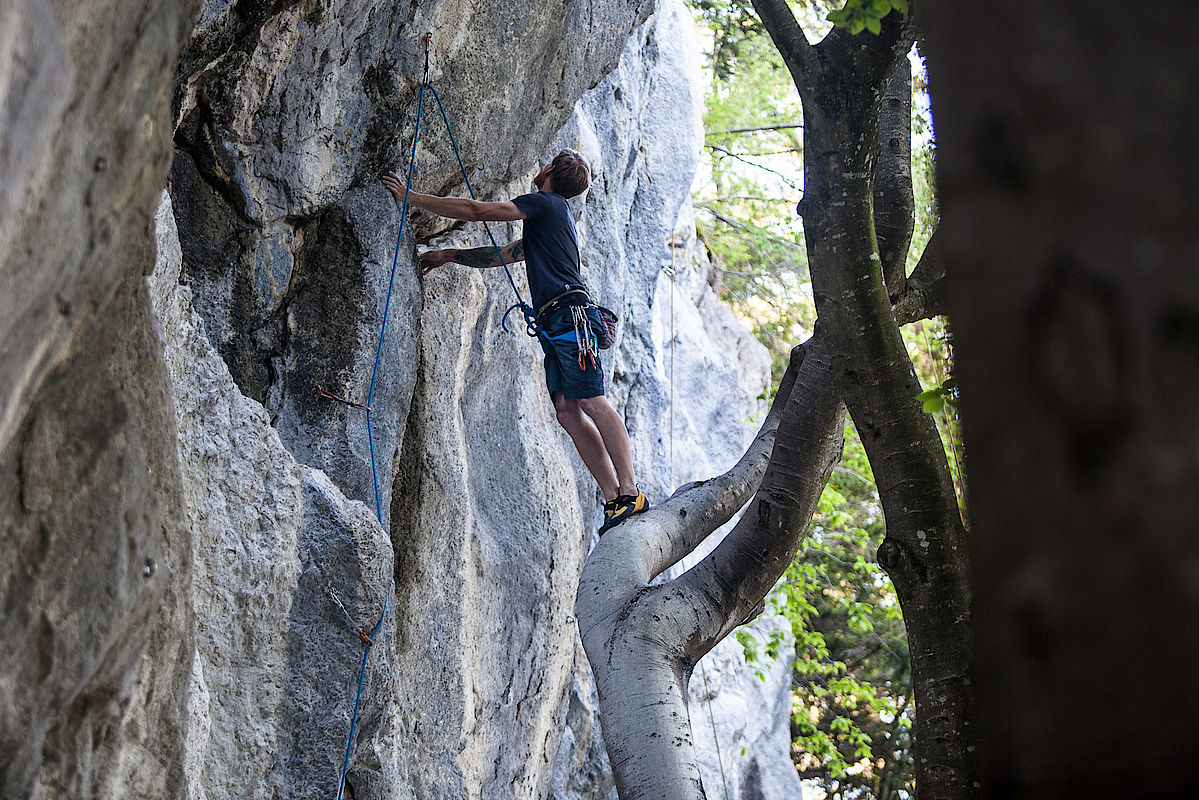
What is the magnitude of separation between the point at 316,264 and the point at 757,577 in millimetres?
2901

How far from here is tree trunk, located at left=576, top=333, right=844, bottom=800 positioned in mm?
2875

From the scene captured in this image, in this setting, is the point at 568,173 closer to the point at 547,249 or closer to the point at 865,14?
the point at 547,249

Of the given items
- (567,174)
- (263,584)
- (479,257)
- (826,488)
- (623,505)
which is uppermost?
(826,488)

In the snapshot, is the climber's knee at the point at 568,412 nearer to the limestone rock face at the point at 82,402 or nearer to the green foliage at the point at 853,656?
the limestone rock face at the point at 82,402

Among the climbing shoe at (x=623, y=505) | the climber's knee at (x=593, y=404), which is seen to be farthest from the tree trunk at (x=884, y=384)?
the climber's knee at (x=593, y=404)

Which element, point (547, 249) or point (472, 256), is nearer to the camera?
point (547, 249)

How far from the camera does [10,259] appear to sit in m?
1.53

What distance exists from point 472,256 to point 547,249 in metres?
0.46

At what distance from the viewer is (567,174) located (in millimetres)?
5867

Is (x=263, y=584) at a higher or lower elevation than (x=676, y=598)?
higher

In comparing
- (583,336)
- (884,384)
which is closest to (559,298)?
(583,336)

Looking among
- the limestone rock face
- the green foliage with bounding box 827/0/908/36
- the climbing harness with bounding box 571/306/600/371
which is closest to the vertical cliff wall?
the limestone rock face

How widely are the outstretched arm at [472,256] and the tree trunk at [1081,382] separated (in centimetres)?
494

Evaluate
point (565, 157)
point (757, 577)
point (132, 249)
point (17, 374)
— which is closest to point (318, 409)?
point (565, 157)
